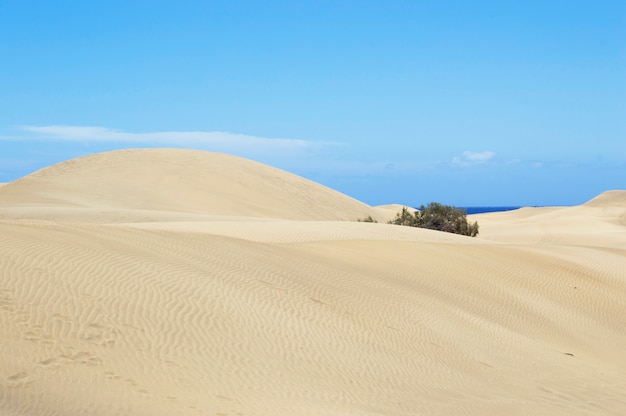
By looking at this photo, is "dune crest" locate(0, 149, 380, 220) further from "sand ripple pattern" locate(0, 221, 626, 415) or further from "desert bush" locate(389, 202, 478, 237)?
"sand ripple pattern" locate(0, 221, 626, 415)

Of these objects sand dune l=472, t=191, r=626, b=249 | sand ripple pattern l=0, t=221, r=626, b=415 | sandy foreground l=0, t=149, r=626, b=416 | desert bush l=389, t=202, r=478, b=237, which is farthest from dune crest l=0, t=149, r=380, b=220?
sand ripple pattern l=0, t=221, r=626, b=415

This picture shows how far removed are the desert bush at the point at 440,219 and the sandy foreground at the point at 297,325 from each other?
16126mm

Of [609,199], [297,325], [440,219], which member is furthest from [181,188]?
[609,199]

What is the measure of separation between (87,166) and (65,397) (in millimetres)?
45892

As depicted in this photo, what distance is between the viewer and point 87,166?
51.1 meters

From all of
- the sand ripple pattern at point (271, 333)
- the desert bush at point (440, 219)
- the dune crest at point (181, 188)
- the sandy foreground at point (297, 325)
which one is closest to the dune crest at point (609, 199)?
the dune crest at point (181, 188)

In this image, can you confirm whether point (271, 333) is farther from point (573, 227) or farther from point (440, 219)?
point (573, 227)

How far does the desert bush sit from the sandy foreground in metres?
16.1

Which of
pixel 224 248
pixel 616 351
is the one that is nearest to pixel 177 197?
pixel 224 248

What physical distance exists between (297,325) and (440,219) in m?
28.5

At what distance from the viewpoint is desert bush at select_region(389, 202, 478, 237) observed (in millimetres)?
39031

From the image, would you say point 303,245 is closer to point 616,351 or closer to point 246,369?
point 616,351

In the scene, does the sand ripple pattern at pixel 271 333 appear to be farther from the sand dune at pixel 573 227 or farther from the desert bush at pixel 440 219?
the sand dune at pixel 573 227

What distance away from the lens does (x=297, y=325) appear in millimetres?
11500
